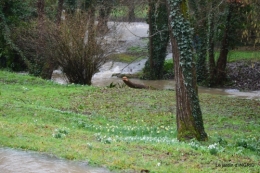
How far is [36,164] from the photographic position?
775cm

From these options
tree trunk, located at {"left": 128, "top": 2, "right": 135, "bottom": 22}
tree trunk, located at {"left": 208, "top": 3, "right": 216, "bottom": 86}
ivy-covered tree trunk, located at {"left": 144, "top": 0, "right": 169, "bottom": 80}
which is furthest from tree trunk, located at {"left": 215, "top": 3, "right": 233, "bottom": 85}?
tree trunk, located at {"left": 128, "top": 2, "right": 135, "bottom": 22}

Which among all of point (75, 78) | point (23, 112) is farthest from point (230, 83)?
point (23, 112)

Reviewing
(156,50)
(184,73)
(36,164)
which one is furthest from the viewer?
(156,50)

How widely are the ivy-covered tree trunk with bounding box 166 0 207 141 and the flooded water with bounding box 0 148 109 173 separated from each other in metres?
3.63

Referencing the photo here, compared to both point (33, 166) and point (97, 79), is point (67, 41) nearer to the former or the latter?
point (97, 79)

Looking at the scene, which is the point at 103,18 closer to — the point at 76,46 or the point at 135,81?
the point at 135,81

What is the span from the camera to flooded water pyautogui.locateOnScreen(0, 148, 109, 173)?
7.45m

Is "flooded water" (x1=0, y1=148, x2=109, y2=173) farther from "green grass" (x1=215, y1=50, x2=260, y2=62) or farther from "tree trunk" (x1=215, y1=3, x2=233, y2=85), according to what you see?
"green grass" (x1=215, y1=50, x2=260, y2=62)

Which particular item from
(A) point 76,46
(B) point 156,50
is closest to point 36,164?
(A) point 76,46

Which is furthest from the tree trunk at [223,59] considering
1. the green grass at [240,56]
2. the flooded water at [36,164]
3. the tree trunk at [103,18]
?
the flooded water at [36,164]

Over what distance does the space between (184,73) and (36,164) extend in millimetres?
4232

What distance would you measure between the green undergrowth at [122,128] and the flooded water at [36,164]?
0.21 metres

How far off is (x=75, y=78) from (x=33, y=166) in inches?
726

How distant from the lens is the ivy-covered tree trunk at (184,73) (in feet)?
34.1
